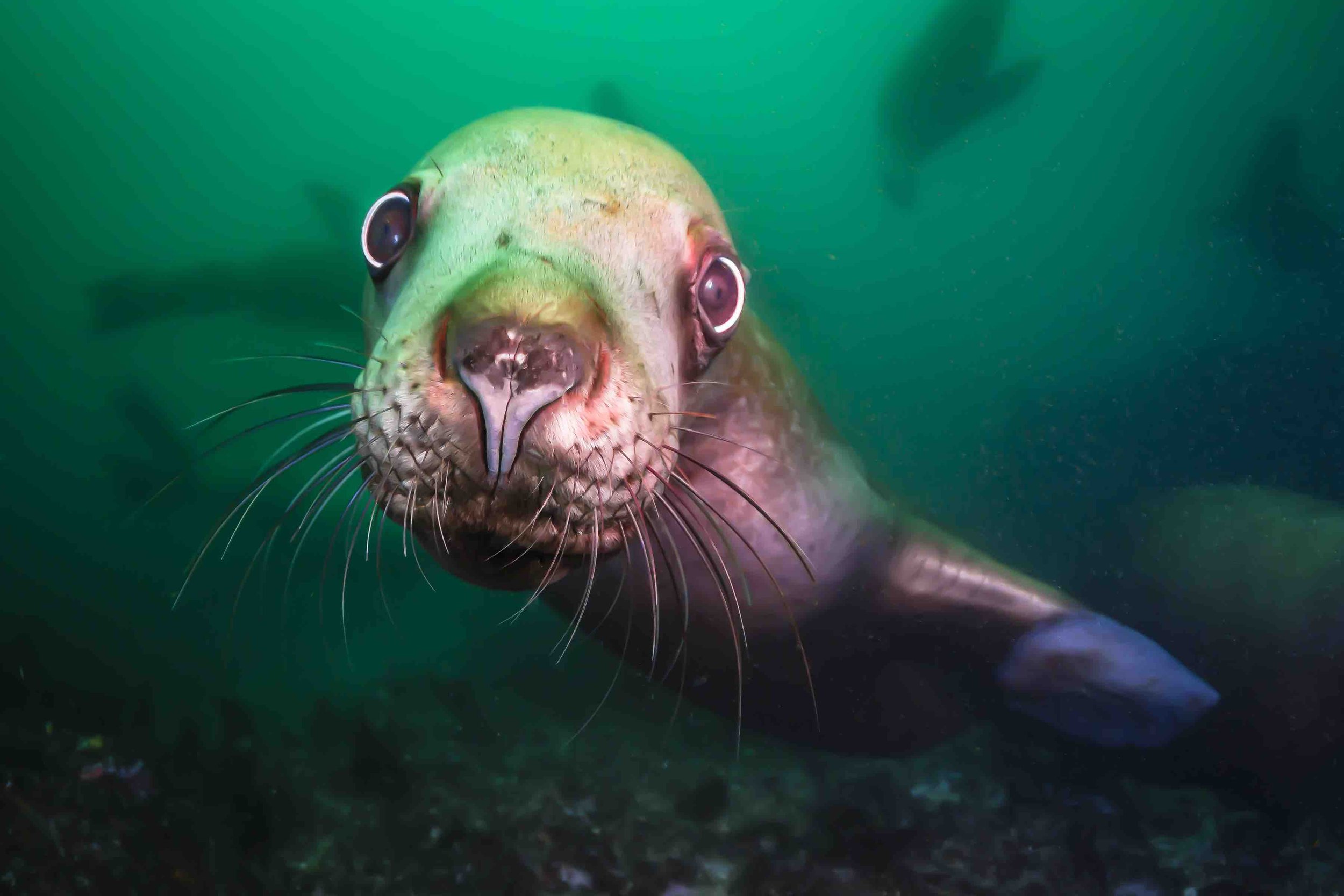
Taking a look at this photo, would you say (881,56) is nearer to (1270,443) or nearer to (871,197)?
(871,197)

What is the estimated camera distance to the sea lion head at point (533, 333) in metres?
0.82

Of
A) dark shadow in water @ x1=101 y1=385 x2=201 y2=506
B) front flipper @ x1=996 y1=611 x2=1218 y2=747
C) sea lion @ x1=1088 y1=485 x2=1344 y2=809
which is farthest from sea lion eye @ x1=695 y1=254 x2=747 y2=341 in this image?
dark shadow in water @ x1=101 y1=385 x2=201 y2=506

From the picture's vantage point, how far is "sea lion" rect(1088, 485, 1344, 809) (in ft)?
7.63

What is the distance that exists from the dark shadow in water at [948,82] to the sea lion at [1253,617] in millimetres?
3471

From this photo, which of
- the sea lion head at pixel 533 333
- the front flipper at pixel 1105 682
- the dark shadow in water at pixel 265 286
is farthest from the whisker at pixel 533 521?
the dark shadow in water at pixel 265 286

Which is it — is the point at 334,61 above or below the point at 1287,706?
above

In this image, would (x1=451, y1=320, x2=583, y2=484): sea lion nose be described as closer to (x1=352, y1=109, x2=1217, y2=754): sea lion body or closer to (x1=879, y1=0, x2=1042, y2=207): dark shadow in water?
(x1=352, y1=109, x2=1217, y2=754): sea lion body

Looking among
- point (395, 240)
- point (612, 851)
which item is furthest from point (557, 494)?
point (612, 851)

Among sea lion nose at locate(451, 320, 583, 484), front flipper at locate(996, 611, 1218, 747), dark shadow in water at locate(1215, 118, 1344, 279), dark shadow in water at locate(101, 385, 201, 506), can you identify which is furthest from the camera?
dark shadow in water at locate(101, 385, 201, 506)

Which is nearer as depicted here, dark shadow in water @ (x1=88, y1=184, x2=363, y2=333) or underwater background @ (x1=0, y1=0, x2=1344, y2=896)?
underwater background @ (x1=0, y1=0, x2=1344, y2=896)

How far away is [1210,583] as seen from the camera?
2865 millimetres

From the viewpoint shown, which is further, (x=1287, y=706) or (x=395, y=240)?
(x=1287, y=706)

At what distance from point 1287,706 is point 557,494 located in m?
2.83

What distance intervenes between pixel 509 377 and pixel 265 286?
590 cm
